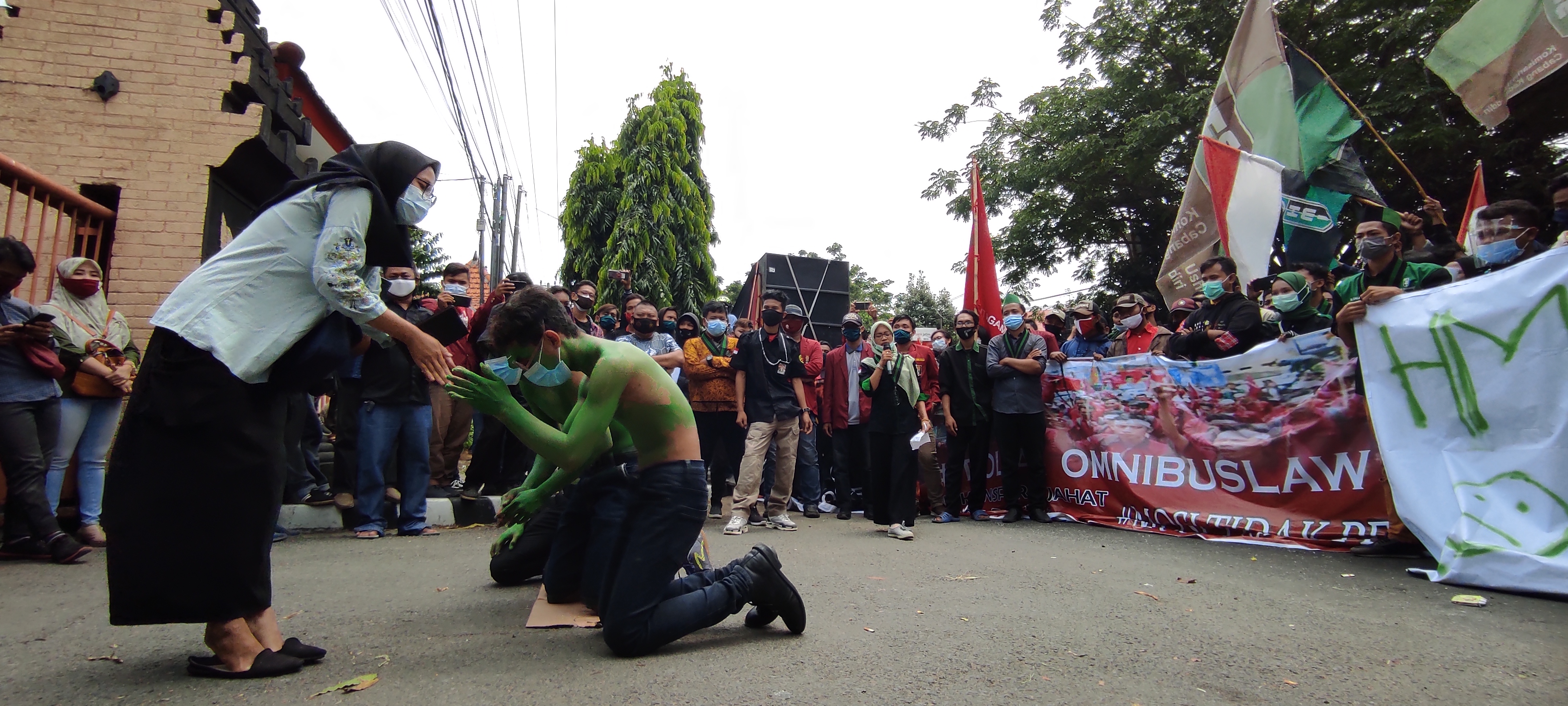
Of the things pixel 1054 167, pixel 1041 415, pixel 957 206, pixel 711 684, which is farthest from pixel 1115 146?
pixel 711 684

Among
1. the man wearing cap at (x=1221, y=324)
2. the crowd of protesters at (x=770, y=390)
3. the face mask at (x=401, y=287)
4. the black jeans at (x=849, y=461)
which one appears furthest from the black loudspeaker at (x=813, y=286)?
the face mask at (x=401, y=287)

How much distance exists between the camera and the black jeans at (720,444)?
7527 millimetres

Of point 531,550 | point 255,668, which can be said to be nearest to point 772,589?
point 531,550

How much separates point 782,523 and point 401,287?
3304mm

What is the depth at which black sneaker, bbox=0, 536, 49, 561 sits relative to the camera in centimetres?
478

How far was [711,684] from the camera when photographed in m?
2.69

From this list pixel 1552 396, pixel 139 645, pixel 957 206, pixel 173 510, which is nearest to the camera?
pixel 173 510

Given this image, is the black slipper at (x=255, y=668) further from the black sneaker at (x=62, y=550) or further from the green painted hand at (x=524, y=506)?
the black sneaker at (x=62, y=550)

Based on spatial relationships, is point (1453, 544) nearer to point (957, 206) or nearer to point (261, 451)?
point (261, 451)

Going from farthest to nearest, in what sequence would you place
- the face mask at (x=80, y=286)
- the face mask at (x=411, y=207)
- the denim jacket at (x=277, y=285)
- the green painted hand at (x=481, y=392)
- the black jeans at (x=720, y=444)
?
the black jeans at (x=720, y=444), the face mask at (x=80, y=286), the face mask at (x=411, y=207), the green painted hand at (x=481, y=392), the denim jacket at (x=277, y=285)

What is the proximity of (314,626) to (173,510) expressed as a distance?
1050mm

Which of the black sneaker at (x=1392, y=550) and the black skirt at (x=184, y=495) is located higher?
the black skirt at (x=184, y=495)

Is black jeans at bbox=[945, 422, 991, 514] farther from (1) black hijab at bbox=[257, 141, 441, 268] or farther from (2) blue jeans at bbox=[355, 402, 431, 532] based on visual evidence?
(1) black hijab at bbox=[257, 141, 441, 268]

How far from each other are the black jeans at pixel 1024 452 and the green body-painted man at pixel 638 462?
443 centimetres
